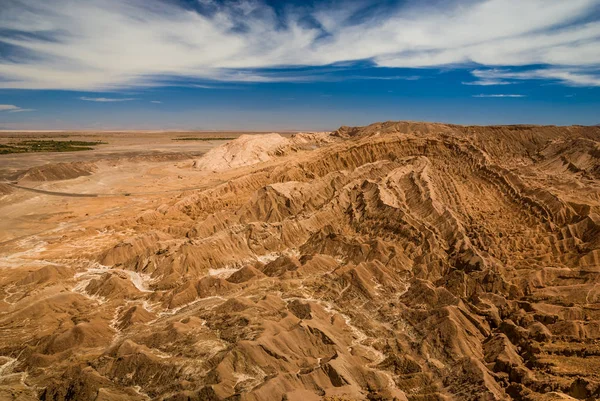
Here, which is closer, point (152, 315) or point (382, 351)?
point (382, 351)

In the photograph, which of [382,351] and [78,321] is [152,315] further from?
[382,351]

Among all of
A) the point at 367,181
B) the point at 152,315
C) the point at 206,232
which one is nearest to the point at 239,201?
the point at 206,232

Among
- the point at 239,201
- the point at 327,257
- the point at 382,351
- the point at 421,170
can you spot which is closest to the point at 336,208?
the point at 327,257

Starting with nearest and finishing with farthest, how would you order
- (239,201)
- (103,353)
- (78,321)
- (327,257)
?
(103,353) < (78,321) < (327,257) < (239,201)

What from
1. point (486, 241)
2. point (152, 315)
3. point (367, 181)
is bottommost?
point (152, 315)

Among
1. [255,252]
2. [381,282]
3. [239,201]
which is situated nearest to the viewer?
Result: [381,282]

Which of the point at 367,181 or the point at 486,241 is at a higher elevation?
the point at 367,181
